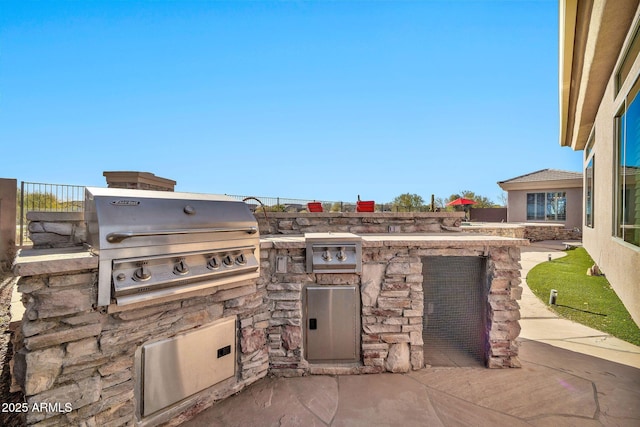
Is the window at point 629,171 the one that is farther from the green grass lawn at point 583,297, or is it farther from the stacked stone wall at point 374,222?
the stacked stone wall at point 374,222

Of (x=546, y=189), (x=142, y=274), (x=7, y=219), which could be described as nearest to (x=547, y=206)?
(x=546, y=189)

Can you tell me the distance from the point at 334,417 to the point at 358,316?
0.95 metres

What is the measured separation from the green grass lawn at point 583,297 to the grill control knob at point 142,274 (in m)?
5.72

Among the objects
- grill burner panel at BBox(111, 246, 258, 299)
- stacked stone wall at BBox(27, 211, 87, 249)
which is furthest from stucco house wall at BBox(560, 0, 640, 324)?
stacked stone wall at BBox(27, 211, 87, 249)

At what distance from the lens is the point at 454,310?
3479 millimetres

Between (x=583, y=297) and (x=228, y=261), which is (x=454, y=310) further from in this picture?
(x=583, y=297)

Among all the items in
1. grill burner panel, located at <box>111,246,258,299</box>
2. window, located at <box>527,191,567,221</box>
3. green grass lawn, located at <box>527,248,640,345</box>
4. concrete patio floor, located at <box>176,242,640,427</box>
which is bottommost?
concrete patio floor, located at <box>176,242,640,427</box>

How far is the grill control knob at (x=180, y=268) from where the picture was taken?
87.4 inches

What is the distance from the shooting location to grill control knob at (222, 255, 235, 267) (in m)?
2.55

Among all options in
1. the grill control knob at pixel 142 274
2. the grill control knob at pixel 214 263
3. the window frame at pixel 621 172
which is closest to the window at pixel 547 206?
the window frame at pixel 621 172

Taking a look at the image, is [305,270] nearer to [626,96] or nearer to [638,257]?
[638,257]

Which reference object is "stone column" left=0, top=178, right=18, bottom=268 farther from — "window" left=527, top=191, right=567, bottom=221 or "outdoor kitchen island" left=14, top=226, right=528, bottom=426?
"window" left=527, top=191, right=567, bottom=221

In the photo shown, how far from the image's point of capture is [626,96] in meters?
4.29

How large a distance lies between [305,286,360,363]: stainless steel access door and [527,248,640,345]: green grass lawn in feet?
12.5
